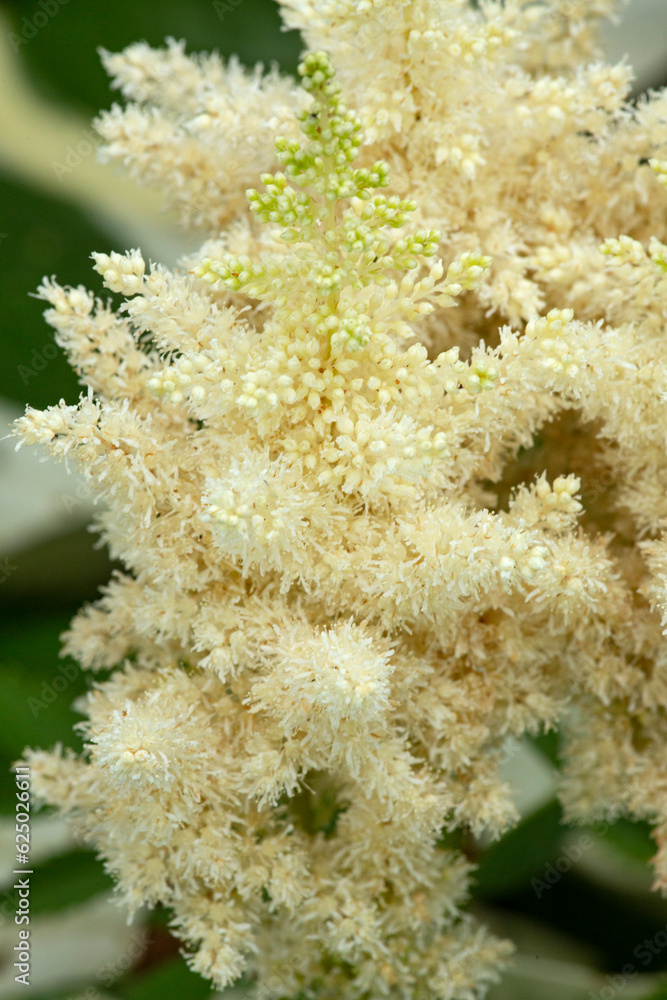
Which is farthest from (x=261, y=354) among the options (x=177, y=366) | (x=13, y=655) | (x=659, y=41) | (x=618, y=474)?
(x=659, y=41)

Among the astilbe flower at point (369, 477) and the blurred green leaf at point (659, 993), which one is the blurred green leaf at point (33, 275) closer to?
the astilbe flower at point (369, 477)

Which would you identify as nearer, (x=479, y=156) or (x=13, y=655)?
(x=479, y=156)

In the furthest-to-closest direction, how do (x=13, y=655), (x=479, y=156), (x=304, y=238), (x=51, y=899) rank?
(x=13, y=655)
(x=51, y=899)
(x=479, y=156)
(x=304, y=238)

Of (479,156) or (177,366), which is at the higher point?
(479,156)

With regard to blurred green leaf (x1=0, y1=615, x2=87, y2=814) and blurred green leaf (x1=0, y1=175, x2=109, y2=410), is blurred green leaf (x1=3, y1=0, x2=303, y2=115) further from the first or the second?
blurred green leaf (x1=0, y1=615, x2=87, y2=814)

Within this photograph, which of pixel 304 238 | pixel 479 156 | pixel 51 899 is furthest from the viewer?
pixel 51 899

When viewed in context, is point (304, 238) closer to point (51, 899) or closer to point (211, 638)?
point (211, 638)

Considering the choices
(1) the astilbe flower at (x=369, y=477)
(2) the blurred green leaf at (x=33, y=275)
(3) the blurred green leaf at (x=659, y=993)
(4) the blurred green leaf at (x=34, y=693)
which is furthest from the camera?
(2) the blurred green leaf at (x=33, y=275)

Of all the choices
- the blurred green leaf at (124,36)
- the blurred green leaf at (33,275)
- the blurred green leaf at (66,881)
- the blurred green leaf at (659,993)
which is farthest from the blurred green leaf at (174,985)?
the blurred green leaf at (124,36)
